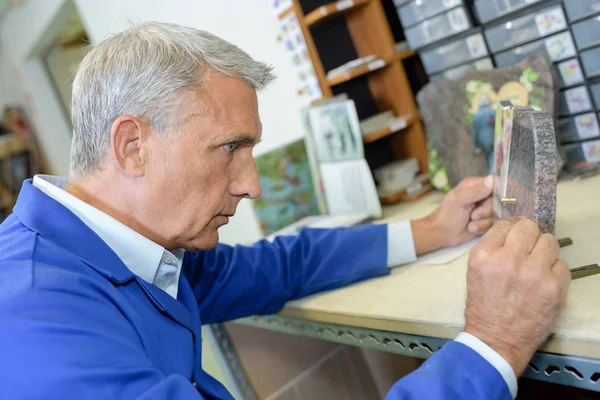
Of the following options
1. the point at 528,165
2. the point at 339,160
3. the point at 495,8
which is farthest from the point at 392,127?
the point at 528,165

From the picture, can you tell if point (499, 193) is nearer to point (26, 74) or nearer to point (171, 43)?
point (171, 43)

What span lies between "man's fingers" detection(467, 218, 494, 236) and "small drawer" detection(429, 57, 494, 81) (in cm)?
54

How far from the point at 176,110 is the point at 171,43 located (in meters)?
0.12

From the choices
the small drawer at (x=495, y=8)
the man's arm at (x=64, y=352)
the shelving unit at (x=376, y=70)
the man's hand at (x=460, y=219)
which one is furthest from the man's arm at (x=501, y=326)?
the shelving unit at (x=376, y=70)

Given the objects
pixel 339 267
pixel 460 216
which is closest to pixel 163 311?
pixel 339 267

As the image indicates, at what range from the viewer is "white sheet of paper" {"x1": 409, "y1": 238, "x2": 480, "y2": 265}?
1.09m

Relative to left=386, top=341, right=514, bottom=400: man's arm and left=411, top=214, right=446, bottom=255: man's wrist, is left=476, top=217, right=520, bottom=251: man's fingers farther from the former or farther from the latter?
left=411, top=214, right=446, bottom=255: man's wrist

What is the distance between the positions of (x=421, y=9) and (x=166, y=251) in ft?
3.61

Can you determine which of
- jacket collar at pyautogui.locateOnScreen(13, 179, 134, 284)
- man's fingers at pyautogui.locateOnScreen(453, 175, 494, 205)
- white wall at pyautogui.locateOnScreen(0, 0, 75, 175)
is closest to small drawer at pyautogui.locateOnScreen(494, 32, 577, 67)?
man's fingers at pyautogui.locateOnScreen(453, 175, 494, 205)

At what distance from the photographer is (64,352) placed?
0.57m

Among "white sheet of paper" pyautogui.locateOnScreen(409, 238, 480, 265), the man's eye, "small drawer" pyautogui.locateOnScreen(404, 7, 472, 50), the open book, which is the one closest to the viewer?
the man's eye

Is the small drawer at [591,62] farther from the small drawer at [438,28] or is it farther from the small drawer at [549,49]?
the small drawer at [438,28]

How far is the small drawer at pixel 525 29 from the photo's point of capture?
1299mm

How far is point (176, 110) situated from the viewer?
834 mm
